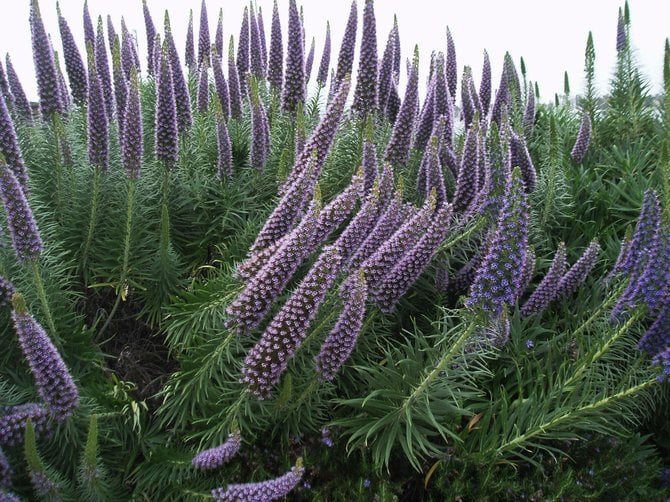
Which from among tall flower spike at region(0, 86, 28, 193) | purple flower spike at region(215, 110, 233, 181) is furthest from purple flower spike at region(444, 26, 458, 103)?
tall flower spike at region(0, 86, 28, 193)

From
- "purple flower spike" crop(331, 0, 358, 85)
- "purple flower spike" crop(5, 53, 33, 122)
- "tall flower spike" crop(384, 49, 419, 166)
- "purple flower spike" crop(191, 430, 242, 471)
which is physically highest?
"purple flower spike" crop(331, 0, 358, 85)

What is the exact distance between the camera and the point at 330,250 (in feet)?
8.59

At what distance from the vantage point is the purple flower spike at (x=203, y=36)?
6844 millimetres

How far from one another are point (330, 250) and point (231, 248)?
166 centimetres

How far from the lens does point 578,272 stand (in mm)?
3807

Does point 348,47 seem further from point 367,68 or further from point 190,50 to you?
point 190,50

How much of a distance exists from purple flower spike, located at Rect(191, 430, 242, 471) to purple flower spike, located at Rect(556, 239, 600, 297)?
7.60 feet

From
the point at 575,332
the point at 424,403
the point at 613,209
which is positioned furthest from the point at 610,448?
the point at 613,209

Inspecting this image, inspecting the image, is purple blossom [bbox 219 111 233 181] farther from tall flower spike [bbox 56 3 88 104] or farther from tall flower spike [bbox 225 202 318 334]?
tall flower spike [bbox 225 202 318 334]

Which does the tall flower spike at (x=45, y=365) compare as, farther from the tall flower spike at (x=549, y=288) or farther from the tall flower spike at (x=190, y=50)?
the tall flower spike at (x=190, y=50)

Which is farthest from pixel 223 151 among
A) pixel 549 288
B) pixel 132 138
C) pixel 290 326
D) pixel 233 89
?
pixel 549 288

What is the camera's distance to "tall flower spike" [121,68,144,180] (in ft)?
12.3

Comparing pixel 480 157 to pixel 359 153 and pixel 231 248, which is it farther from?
pixel 231 248

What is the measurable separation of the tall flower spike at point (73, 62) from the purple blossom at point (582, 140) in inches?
182
